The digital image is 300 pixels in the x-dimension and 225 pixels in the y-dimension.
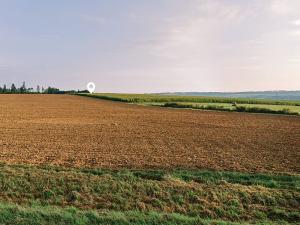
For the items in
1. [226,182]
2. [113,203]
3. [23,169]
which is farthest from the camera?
[23,169]

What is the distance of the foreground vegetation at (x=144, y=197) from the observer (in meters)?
6.69

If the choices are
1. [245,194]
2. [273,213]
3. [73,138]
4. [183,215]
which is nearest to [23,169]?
[183,215]

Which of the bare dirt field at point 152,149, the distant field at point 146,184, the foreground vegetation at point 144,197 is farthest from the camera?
the bare dirt field at point 152,149

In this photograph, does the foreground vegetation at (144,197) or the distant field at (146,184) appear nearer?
the foreground vegetation at (144,197)

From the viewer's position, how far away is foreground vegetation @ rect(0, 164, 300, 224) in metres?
6.69

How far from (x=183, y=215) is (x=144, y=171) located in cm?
368

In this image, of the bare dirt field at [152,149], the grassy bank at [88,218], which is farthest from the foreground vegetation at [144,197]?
the bare dirt field at [152,149]

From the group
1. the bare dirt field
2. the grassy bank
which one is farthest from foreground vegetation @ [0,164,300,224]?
the bare dirt field

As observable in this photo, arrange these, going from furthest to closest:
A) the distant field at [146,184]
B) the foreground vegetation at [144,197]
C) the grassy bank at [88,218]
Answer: the distant field at [146,184], the foreground vegetation at [144,197], the grassy bank at [88,218]

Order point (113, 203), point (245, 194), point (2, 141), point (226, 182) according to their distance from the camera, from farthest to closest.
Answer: point (2, 141), point (226, 182), point (245, 194), point (113, 203)

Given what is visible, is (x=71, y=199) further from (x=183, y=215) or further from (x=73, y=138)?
(x=73, y=138)

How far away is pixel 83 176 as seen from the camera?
9.59 metres

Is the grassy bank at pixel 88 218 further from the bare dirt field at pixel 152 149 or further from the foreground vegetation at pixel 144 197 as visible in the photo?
the bare dirt field at pixel 152 149

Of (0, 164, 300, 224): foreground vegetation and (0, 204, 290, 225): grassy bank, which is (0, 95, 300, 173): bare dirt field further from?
(0, 204, 290, 225): grassy bank
